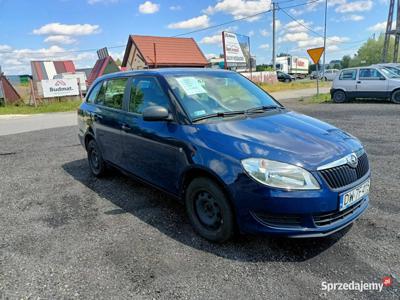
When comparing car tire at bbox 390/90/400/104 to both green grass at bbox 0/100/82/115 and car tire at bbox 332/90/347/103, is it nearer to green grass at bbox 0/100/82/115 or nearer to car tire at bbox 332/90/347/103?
car tire at bbox 332/90/347/103

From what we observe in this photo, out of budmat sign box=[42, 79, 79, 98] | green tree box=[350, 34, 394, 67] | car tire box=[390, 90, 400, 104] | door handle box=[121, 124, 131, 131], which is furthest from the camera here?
green tree box=[350, 34, 394, 67]

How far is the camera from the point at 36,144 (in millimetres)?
8305

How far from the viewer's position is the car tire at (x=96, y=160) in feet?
16.1

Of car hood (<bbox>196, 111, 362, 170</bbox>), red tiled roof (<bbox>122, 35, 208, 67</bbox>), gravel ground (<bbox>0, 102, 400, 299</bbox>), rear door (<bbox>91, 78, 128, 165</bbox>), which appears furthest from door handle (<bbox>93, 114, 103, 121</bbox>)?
red tiled roof (<bbox>122, 35, 208, 67</bbox>)

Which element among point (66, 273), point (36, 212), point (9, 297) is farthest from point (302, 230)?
point (36, 212)

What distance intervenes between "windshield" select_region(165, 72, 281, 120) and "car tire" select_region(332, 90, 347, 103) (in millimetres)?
12446

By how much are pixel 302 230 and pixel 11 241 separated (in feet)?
9.99

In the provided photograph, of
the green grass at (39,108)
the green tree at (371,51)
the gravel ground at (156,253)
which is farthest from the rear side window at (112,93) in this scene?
the green tree at (371,51)

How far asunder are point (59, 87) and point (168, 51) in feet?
45.6

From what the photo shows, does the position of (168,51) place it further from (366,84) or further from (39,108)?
(366,84)

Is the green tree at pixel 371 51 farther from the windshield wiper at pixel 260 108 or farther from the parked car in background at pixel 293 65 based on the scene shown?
the windshield wiper at pixel 260 108

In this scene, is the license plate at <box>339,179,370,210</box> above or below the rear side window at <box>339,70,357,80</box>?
below

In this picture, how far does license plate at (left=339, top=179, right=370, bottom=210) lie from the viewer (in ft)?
8.37

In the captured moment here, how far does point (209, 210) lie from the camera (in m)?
3.02
